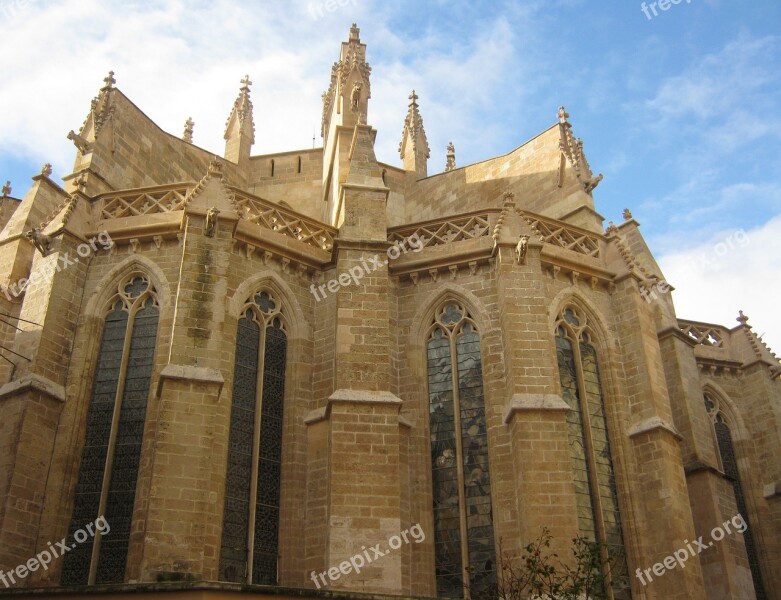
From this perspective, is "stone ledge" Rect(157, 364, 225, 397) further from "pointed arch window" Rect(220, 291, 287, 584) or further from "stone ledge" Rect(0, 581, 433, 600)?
"stone ledge" Rect(0, 581, 433, 600)

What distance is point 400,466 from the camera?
1483cm

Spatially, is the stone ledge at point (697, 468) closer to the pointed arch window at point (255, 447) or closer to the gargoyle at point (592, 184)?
the gargoyle at point (592, 184)

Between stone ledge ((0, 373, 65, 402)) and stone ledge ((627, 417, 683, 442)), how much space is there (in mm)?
9637

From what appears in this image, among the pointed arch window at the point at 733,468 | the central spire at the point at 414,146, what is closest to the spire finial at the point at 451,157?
the central spire at the point at 414,146

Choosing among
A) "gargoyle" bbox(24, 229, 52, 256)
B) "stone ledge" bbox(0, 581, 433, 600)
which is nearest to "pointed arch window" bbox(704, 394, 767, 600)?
→ "stone ledge" bbox(0, 581, 433, 600)

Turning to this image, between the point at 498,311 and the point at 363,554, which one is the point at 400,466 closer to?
the point at 363,554

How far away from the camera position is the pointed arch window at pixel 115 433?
13.4 metres

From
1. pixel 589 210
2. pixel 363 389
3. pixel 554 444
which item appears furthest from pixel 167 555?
pixel 589 210

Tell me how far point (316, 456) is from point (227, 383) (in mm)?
1868

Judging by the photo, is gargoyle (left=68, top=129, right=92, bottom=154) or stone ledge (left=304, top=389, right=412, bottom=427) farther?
gargoyle (left=68, top=129, right=92, bottom=154)

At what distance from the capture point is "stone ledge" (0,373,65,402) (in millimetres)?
14023

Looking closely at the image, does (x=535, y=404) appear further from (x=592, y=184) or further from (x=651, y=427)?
(x=592, y=184)

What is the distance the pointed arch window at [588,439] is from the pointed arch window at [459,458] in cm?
158

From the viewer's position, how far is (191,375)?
13.7m
